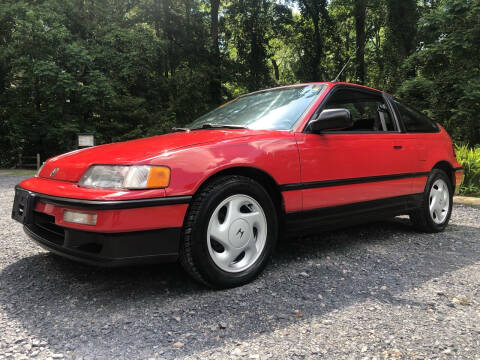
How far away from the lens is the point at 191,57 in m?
20.3

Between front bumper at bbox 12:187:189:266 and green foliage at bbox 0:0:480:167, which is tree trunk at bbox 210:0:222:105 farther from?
front bumper at bbox 12:187:189:266

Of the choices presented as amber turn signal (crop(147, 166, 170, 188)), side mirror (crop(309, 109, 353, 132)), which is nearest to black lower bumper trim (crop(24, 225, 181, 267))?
amber turn signal (crop(147, 166, 170, 188))

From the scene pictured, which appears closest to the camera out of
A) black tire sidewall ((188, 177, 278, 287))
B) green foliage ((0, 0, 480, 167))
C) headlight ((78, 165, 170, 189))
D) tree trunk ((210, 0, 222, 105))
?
headlight ((78, 165, 170, 189))

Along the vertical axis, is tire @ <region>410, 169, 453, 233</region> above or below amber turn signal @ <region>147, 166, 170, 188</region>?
below

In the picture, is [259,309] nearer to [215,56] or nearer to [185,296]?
[185,296]

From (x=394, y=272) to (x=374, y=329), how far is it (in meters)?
0.97

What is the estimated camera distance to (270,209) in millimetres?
2615

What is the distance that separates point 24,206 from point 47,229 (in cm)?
27

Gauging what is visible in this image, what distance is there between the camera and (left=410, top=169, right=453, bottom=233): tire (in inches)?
155

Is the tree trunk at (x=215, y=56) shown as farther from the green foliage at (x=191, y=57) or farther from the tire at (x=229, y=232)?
the tire at (x=229, y=232)

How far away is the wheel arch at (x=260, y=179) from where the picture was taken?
7.91 ft

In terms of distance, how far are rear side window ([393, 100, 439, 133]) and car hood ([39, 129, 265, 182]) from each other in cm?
192

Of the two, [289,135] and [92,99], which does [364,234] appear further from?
[92,99]

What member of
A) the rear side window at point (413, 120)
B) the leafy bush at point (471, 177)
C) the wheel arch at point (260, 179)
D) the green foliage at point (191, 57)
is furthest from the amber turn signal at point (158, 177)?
the green foliage at point (191, 57)
